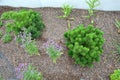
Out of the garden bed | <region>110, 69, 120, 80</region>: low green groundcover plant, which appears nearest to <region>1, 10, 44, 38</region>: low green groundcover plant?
the garden bed

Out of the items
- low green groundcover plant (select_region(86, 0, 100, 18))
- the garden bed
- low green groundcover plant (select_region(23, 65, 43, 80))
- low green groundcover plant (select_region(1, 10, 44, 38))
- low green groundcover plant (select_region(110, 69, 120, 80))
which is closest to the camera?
low green groundcover plant (select_region(23, 65, 43, 80))

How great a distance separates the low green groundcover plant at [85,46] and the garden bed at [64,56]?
0.52 feet

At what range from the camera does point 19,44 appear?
4.39m

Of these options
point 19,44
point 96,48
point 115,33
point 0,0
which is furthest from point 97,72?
point 0,0

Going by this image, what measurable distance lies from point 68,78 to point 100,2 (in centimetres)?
168

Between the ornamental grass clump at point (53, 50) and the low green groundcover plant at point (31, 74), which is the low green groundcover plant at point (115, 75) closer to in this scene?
the ornamental grass clump at point (53, 50)

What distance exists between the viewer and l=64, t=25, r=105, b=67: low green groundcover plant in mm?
3840

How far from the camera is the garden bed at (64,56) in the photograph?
4012mm

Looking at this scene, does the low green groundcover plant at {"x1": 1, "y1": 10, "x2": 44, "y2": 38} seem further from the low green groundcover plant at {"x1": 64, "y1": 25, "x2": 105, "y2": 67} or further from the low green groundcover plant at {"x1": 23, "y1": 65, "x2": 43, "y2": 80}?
the low green groundcover plant at {"x1": 23, "y1": 65, "x2": 43, "y2": 80}

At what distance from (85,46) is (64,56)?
1.32ft

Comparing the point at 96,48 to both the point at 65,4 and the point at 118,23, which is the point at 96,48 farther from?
the point at 65,4

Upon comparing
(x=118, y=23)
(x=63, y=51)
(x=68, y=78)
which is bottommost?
(x=68, y=78)

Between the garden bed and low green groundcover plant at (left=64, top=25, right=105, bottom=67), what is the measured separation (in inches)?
6.2

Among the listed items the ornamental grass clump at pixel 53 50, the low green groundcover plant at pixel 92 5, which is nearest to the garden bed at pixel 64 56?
the low green groundcover plant at pixel 92 5
